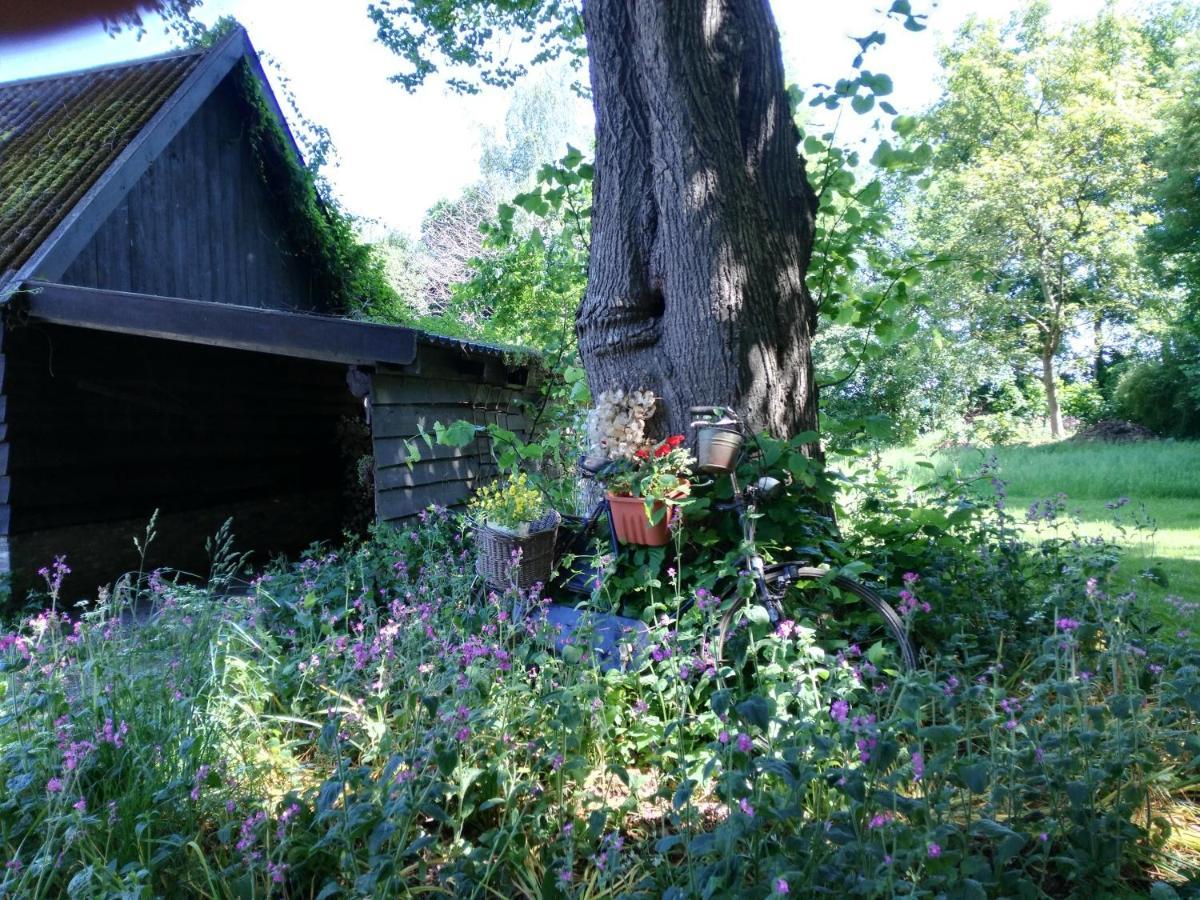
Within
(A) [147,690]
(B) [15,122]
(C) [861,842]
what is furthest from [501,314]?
(C) [861,842]

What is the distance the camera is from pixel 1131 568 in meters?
5.66

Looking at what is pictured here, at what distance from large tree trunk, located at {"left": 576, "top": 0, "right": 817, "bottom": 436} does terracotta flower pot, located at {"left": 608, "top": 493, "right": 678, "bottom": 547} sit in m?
0.58

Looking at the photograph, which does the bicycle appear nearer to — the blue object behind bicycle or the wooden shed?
the blue object behind bicycle

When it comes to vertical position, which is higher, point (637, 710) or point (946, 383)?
point (946, 383)

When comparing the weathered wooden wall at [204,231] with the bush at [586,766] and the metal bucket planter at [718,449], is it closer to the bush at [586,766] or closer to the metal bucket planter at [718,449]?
the bush at [586,766]

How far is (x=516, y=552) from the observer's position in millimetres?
3418

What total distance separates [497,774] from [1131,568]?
5.44 m

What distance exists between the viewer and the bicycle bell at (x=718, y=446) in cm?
316

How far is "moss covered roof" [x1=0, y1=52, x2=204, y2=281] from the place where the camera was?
6.78 metres

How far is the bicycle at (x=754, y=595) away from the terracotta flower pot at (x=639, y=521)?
16cm

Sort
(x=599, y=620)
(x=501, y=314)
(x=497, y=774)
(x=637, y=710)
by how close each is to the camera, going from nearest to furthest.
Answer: (x=497, y=774) → (x=637, y=710) → (x=599, y=620) → (x=501, y=314)

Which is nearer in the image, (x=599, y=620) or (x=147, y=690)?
(x=147, y=690)

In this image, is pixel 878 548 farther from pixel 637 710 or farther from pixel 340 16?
pixel 340 16

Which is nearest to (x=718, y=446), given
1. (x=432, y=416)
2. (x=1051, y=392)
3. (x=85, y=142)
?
(x=432, y=416)
